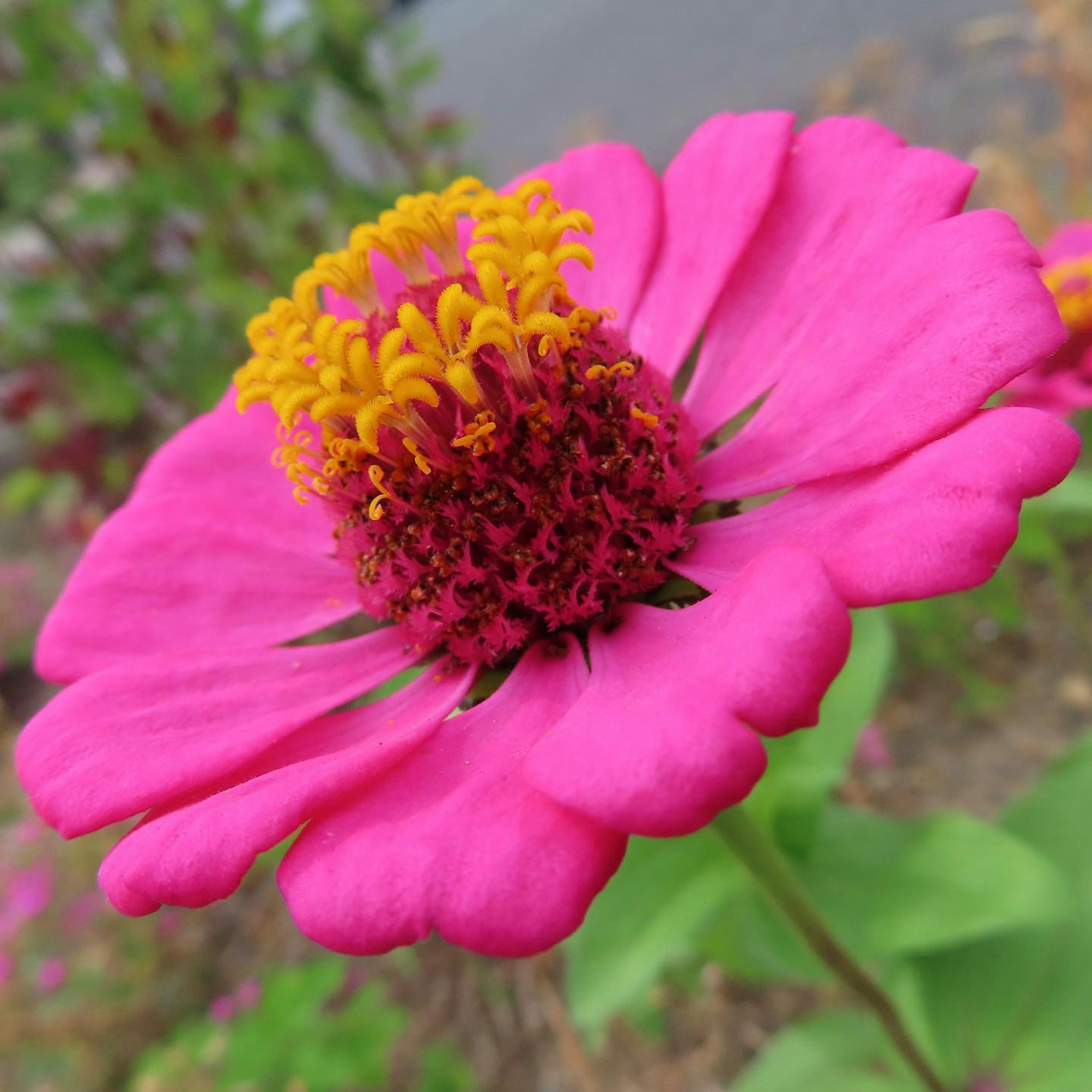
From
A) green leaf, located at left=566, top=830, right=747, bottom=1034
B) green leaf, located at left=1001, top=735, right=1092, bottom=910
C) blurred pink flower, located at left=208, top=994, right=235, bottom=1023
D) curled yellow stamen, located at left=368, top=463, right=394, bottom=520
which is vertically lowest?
blurred pink flower, located at left=208, top=994, right=235, bottom=1023

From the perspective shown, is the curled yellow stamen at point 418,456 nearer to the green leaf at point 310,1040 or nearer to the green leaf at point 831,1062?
the green leaf at point 831,1062

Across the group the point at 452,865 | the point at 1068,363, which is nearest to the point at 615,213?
the point at 452,865

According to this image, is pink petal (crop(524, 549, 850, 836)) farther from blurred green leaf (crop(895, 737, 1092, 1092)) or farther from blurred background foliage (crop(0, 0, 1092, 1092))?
blurred green leaf (crop(895, 737, 1092, 1092))

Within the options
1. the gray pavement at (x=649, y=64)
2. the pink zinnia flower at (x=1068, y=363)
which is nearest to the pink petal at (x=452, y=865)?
the pink zinnia flower at (x=1068, y=363)

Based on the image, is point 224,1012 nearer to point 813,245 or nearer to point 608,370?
point 608,370

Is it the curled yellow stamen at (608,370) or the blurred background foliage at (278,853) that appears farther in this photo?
the blurred background foliage at (278,853)

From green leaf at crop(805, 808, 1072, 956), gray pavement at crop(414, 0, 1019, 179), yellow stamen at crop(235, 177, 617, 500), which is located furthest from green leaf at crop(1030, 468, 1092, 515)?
gray pavement at crop(414, 0, 1019, 179)

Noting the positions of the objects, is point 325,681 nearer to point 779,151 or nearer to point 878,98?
point 779,151
